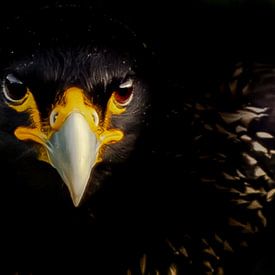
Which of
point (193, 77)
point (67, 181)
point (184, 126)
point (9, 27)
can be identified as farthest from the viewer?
point (193, 77)

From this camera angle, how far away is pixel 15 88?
2.82 metres

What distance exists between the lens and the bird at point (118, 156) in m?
2.79

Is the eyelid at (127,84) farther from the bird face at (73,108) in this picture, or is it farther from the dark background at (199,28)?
the dark background at (199,28)

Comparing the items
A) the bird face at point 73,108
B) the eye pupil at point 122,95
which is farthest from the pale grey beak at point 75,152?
the eye pupil at point 122,95

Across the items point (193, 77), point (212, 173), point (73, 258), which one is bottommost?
point (73, 258)

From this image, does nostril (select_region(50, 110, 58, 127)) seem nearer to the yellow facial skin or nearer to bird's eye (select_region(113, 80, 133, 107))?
the yellow facial skin

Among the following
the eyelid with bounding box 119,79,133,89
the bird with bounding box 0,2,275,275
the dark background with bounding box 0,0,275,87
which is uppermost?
the dark background with bounding box 0,0,275,87

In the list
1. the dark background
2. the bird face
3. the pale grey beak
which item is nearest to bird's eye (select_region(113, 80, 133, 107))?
the bird face

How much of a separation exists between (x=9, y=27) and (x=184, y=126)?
0.58 meters

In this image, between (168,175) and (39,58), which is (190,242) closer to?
(168,175)

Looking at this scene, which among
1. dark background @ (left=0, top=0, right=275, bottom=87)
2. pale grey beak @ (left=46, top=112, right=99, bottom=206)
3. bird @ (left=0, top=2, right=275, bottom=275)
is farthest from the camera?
dark background @ (left=0, top=0, right=275, bottom=87)

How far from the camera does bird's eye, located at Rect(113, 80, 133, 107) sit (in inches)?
112

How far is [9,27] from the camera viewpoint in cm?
291

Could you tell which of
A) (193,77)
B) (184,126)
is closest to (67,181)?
(184,126)
